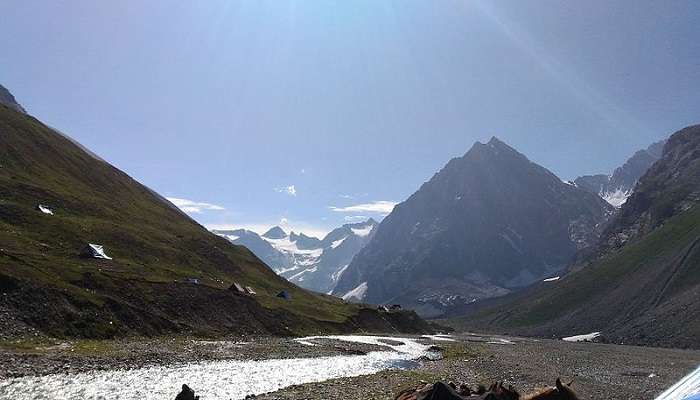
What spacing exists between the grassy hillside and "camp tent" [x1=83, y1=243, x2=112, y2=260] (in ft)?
6.35

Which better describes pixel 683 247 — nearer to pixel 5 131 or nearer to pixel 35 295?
pixel 35 295

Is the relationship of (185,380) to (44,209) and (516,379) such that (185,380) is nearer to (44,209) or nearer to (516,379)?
(516,379)

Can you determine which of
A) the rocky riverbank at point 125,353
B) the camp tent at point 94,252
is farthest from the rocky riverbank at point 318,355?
the camp tent at point 94,252

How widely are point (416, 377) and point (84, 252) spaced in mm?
58562

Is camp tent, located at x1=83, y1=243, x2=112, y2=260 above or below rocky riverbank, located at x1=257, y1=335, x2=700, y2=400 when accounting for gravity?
above

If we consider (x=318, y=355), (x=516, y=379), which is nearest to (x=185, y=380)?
(x=318, y=355)

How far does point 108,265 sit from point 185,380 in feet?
151

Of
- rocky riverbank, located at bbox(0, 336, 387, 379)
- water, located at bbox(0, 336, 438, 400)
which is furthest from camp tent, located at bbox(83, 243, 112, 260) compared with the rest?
water, located at bbox(0, 336, 438, 400)

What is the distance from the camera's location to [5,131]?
131000 mm

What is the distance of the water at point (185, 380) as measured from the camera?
30141 millimetres

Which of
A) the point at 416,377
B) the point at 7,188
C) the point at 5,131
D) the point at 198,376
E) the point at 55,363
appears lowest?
the point at 416,377

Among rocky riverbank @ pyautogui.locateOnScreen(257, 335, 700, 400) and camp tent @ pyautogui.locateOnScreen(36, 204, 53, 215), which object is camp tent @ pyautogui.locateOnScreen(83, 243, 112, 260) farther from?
rocky riverbank @ pyautogui.locateOnScreen(257, 335, 700, 400)

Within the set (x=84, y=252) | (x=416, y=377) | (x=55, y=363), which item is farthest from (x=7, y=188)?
(x=416, y=377)

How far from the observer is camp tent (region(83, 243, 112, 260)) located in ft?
259
